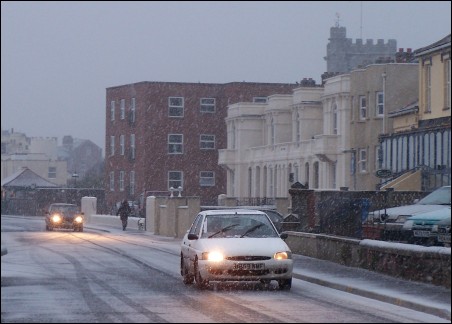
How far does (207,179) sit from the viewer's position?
9100cm

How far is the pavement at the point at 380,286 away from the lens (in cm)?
1705

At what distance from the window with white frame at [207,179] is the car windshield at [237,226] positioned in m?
68.4

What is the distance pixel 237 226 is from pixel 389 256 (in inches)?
126

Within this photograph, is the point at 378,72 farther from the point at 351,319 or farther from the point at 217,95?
the point at 351,319

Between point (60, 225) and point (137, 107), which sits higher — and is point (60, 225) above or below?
below

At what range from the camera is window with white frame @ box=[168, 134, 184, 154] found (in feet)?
295

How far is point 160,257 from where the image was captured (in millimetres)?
31922

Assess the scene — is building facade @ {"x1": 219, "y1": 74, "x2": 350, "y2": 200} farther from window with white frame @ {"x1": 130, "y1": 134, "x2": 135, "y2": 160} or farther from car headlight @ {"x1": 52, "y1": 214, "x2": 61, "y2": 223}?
car headlight @ {"x1": 52, "y1": 214, "x2": 61, "y2": 223}

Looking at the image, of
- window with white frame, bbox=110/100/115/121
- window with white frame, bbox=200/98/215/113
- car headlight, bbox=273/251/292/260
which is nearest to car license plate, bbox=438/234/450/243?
car headlight, bbox=273/251/292/260

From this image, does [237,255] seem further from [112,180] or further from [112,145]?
[112,145]

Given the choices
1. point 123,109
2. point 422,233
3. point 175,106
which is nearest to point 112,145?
point 123,109

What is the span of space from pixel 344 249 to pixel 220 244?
5844 mm

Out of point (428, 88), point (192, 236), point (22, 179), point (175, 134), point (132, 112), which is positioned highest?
point (132, 112)

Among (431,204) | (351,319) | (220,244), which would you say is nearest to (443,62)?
(431,204)
